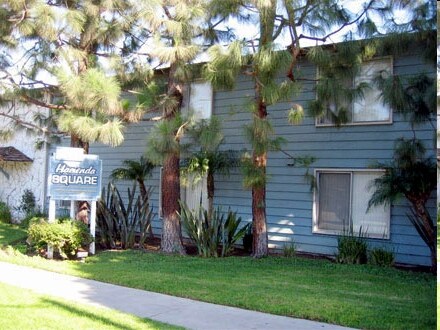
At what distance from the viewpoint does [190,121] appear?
9.97 meters

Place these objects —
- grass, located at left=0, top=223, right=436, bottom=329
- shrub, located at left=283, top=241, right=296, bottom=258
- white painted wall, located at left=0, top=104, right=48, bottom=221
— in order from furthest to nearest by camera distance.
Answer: white painted wall, located at left=0, top=104, right=48, bottom=221 → shrub, located at left=283, top=241, right=296, bottom=258 → grass, located at left=0, top=223, right=436, bottom=329

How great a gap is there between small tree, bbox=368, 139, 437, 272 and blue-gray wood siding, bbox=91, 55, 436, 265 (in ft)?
2.16

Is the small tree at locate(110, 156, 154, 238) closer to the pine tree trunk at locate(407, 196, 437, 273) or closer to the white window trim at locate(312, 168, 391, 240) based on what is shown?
A: the white window trim at locate(312, 168, 391, 240)

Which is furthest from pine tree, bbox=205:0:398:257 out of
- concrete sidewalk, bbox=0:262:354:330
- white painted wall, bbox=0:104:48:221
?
white painted wall, bbox=0:104:48:221

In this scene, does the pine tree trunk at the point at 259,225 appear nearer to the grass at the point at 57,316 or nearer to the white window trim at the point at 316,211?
the white window trim at the point at 316,211

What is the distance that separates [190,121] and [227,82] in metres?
1.13

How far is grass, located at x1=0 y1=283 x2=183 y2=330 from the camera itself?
18.9 ft

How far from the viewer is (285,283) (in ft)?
→ 27.2

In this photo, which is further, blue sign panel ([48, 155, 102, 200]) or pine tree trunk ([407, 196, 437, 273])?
blue sign panel ([48, 155, 102, 200])

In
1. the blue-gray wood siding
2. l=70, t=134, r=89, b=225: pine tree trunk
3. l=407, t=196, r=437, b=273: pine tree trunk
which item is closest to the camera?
l=407, t=196, r=437, b=273: pine tree trunk

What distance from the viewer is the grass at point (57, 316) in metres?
5.76

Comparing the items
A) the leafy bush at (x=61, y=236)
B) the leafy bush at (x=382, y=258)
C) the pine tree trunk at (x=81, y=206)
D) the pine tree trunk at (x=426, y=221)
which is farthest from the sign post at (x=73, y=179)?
the pine tree trunk at (x=426, y=221)

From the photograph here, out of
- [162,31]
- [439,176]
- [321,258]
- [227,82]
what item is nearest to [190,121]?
[227,82]

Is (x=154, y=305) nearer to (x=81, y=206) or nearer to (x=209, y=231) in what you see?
(x=209, y=231)
